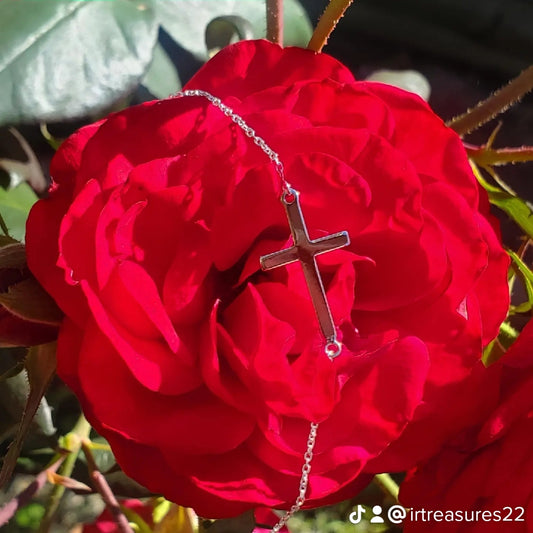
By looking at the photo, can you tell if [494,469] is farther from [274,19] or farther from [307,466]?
[274,19]

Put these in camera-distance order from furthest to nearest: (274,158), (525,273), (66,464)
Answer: (66,464), (525,273), (274,158)

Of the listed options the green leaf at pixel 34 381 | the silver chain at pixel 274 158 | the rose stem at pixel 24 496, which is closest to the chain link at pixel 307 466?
the silver chain at pixel 274 158

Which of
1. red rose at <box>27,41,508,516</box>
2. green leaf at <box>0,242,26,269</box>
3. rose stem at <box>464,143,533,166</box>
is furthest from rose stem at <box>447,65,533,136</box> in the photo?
green leaf at <box>0,242,26,269</box>

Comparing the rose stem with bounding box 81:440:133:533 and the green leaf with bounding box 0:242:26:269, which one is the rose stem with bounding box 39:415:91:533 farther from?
the green leaf with bounding box 0:242:26:269

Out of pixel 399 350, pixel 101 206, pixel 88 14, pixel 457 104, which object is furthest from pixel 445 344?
pixel 457 104

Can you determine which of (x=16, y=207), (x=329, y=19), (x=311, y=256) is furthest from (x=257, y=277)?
(x=16, y=207)

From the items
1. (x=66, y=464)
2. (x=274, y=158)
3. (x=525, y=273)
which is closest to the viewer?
(x=274, y=158)
